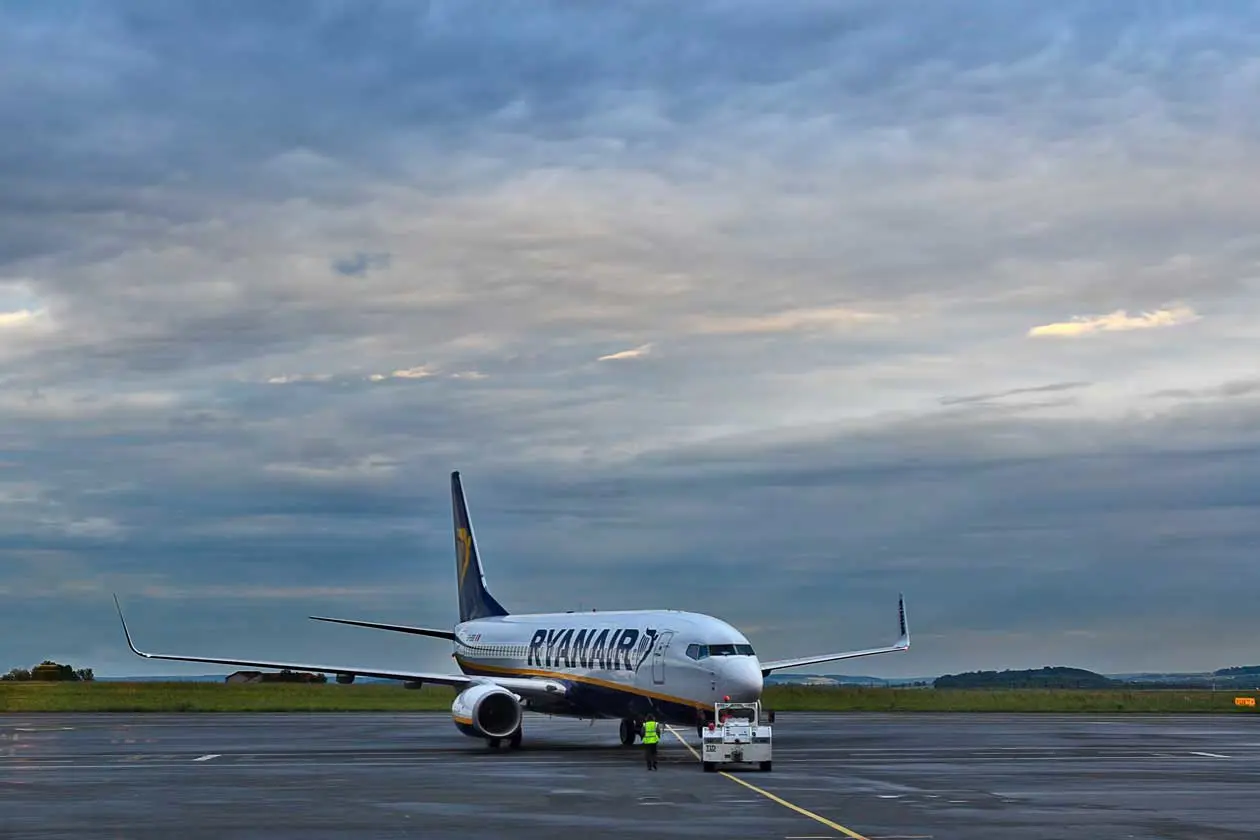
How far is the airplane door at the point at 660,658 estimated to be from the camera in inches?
1884

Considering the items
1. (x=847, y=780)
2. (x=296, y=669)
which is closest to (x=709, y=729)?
(x=847, y=780)

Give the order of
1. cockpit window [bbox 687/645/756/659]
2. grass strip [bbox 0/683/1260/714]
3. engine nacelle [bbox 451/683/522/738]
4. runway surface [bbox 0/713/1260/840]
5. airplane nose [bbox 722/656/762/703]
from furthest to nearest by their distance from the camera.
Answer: grass strip [bbox 0/683/1260/714], engine nacelle [bbox 451/683/522/738], cockpit window [bbox 687/645/756/659], airplane nose [bbox 722/656/762/703], runway surface [bbox 0/713/1260/840]

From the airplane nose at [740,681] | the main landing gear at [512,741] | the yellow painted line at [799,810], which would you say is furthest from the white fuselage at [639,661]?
the yellow painted line at [799,810]

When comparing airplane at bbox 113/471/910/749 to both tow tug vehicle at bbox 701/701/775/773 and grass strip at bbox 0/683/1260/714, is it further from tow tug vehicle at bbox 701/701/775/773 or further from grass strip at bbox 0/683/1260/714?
grass strip at bbox 0/683/1260/714

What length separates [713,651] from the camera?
1838 inches

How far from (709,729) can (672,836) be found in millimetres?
16587

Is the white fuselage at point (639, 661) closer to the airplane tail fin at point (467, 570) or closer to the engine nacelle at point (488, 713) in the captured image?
the engine nacelle at point (488, 713)

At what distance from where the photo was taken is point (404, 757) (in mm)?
46781

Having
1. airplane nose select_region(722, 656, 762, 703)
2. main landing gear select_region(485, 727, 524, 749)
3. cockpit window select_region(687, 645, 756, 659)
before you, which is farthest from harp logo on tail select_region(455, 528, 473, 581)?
airplane nose select_region(722, 656, 762, 703)

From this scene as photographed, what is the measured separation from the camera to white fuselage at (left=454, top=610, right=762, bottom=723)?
4631cm

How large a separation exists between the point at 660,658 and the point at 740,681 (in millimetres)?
3272

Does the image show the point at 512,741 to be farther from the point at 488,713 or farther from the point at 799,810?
the point at 799,810

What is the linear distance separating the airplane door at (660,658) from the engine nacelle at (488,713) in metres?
6.30

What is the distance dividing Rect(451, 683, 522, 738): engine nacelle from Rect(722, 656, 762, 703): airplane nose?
367 inches
